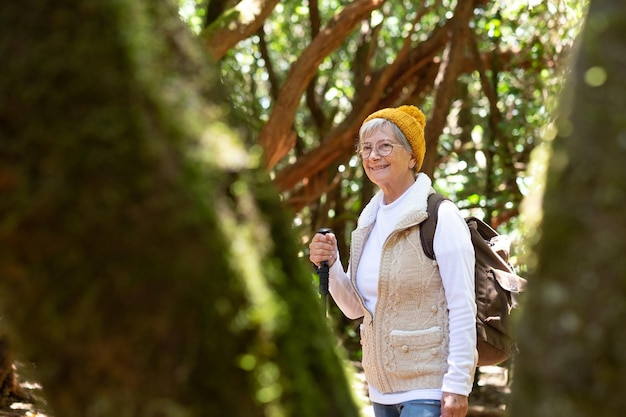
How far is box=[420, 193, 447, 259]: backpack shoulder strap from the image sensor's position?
3213 mm

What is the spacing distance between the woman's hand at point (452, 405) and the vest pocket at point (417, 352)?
126 millimetres

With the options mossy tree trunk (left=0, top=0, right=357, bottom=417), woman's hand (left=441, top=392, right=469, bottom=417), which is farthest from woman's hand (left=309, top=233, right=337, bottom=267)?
mossy tree trunk (left=0, top=0, right=357, bottom=417)

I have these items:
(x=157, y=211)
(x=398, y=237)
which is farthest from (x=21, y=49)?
(x=398, y=237)

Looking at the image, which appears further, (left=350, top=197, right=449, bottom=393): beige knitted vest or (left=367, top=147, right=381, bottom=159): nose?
(left=367, top=147, right=381, bottom=159): nose

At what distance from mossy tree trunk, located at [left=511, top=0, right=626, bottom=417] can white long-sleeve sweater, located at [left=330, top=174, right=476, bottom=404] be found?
175 cm

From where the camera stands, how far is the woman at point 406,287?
10.2ft

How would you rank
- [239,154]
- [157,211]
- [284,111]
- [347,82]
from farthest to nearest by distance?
[347,82]
[284,111]
[239,154]
[157,211]

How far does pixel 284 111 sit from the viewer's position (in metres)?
7.47

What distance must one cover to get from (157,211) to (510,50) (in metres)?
9.04

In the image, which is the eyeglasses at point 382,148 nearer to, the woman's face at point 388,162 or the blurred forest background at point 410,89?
the woman's face at point 388,162

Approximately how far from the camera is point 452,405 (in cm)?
302

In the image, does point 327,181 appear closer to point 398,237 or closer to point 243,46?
point 243,46

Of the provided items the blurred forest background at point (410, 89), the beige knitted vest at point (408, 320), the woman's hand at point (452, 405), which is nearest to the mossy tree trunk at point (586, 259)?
the woman's hand at point (452, 405)

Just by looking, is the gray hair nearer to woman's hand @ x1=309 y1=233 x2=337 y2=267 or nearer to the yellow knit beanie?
the yellow knit beanie
